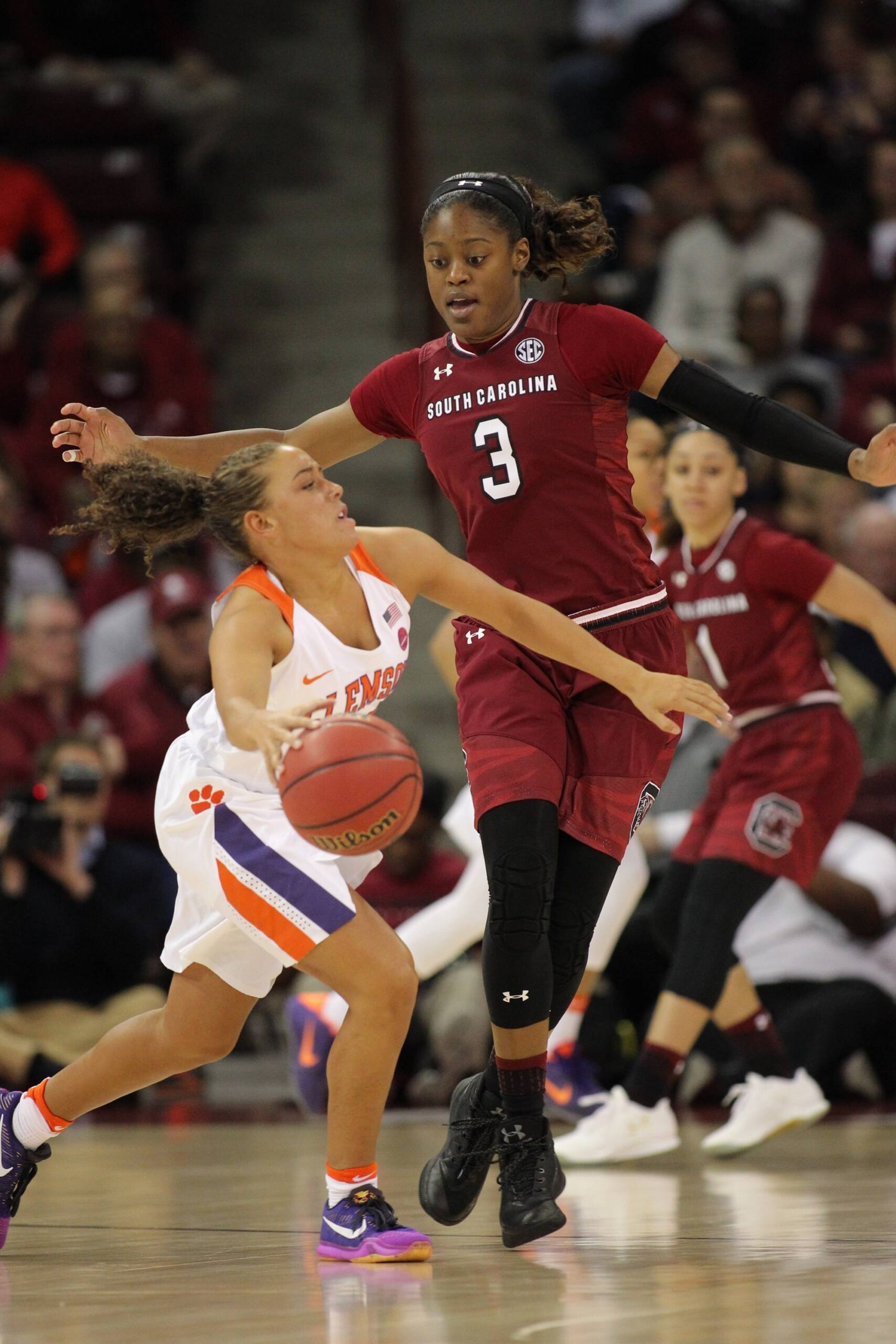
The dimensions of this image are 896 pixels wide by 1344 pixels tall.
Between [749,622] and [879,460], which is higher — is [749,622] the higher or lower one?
the lower one

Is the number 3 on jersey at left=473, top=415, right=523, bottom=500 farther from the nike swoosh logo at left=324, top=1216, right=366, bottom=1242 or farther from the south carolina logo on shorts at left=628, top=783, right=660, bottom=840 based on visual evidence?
the nike swoosh logo at left=324, top=1216, right=366, bottom=1242

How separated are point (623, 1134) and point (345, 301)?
729cm

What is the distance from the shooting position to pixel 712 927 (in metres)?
5.09

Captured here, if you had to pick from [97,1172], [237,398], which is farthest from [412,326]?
A: [97,1172]

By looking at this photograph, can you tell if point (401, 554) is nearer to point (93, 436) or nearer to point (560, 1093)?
point (93, 436)

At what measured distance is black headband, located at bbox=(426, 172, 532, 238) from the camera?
3.91 m

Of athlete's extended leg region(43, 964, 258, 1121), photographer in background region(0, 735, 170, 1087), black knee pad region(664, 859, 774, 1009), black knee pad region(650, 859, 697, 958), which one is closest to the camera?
athlete's extended leg region(43, 964, 258, 1121)

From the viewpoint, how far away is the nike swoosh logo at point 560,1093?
5.67 meters

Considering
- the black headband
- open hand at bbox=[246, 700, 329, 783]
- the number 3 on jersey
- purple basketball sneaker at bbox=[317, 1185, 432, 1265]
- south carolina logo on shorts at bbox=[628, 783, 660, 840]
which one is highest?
the black headband

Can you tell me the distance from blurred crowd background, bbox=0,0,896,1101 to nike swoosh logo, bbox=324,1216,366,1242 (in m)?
2.65

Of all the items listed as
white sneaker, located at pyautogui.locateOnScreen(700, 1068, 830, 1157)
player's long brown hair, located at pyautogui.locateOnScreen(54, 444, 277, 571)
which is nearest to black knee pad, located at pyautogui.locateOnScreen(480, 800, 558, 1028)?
player's long brown hair, located at pyautogui.locateOnScreen(54, 444, 277, 571)

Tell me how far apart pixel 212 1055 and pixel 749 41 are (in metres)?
10.1

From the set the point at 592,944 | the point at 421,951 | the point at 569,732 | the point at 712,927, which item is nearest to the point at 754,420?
the point at 569,732

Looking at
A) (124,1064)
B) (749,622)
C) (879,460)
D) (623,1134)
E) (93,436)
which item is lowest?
(623,1134)
